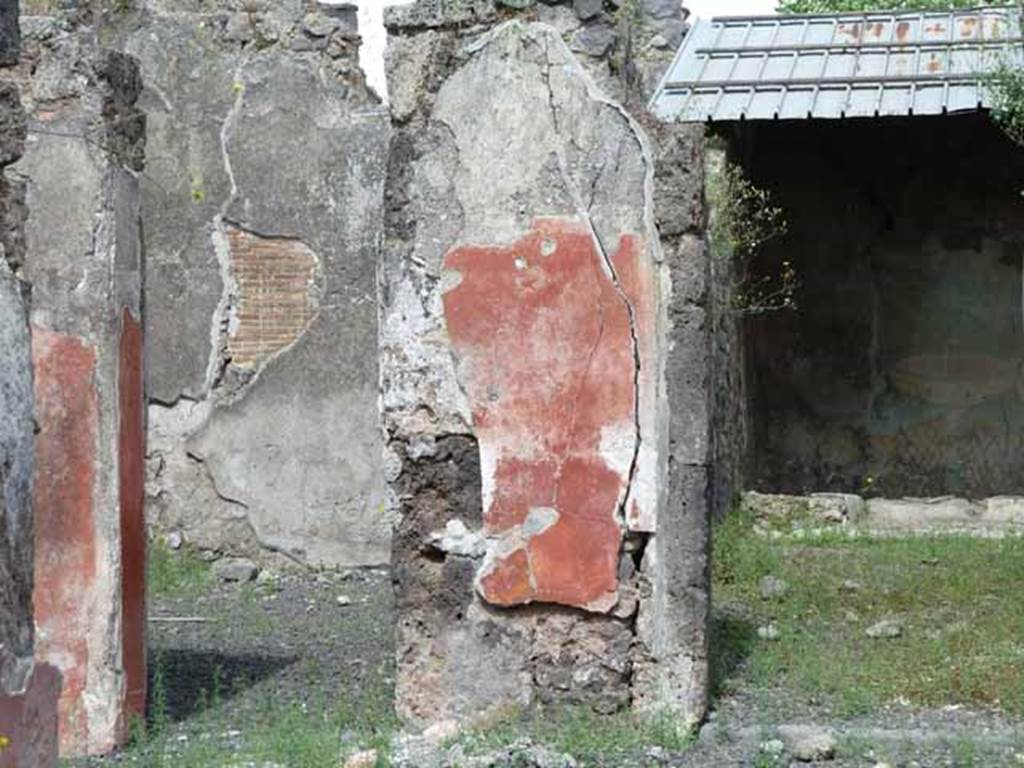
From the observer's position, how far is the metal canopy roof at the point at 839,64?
955 cm

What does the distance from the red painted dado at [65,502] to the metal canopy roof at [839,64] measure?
15.2 ft

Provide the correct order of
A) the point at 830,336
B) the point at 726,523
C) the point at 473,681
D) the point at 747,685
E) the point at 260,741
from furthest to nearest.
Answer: the point at 830,336
the point at 726,523
the point at 747,685
the point at 473,681
the point at 260,741

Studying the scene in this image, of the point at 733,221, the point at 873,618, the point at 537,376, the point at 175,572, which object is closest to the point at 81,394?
the point at 537,376

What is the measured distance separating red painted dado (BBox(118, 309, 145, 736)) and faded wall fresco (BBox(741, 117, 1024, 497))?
269 inches

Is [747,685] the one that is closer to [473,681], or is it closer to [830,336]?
[473,681]

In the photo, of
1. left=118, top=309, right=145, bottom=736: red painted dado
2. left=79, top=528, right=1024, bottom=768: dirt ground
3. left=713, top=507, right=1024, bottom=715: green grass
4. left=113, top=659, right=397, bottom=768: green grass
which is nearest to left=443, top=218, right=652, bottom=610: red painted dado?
left=79, top=528, right=1024, bottom=768: dirt ground

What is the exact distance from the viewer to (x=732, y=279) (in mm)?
9789

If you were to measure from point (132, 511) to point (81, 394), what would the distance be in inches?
16.2

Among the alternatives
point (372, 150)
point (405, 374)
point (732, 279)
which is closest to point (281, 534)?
point (372, 150)

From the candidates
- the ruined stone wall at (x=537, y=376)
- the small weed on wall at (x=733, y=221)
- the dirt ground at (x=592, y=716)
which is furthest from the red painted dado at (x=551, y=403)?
the small weed on wall at (x=733, y=221)

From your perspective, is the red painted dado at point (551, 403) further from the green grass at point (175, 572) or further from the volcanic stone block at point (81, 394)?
the green grass at point (175, 572)

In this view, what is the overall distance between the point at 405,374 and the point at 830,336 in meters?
7.18

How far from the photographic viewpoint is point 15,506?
10.5ft

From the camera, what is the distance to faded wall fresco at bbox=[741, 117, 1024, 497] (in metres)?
11.9
